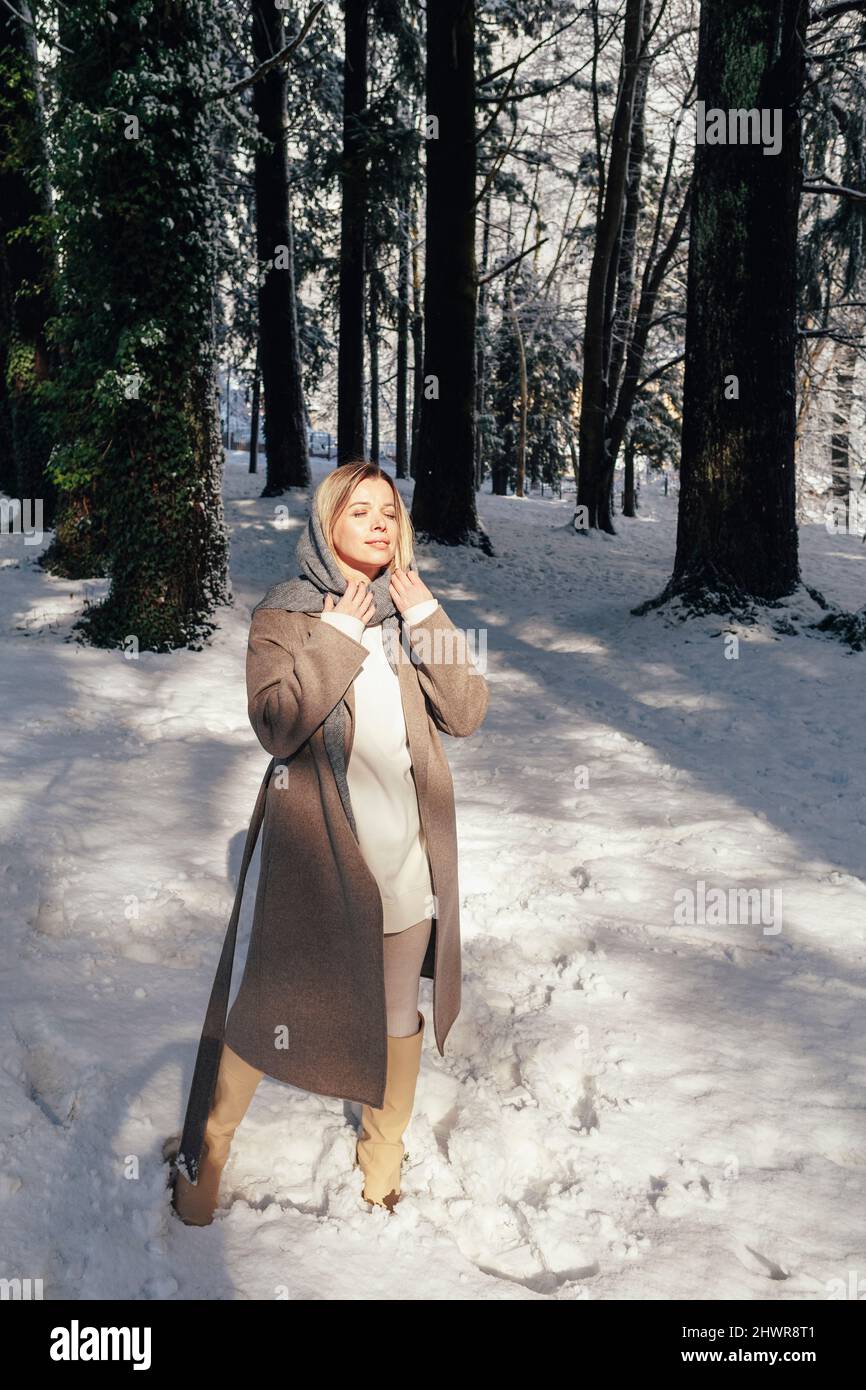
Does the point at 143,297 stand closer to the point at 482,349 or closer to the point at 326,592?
the point at 326,592

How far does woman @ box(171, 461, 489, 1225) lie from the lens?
2430mm

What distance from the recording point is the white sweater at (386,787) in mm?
2525

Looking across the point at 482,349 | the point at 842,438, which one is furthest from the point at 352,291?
the point at 842,438

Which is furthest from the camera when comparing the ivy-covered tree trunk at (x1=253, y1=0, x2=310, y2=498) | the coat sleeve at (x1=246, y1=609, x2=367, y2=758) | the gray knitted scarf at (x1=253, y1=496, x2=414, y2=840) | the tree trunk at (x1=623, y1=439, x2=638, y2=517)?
the tree trunk at (x1=623, y1=439, x2=638, y2=517)

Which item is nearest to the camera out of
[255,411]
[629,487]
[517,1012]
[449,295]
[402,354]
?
[517,1012]

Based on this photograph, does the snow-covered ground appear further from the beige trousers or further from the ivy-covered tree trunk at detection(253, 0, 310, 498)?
the ivy-covered tree trunk at detection(253, 0, 310, 498)

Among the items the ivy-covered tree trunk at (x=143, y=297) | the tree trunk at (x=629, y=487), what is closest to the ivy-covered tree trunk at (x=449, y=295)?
the ivy-covered tree trunk at (x=143, y=297)

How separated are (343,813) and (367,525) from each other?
726 millimetres

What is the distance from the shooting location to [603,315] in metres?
16.7

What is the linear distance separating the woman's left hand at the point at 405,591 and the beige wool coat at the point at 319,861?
0.06m

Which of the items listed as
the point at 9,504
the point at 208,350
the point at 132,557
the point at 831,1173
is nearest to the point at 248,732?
the point at 132,557

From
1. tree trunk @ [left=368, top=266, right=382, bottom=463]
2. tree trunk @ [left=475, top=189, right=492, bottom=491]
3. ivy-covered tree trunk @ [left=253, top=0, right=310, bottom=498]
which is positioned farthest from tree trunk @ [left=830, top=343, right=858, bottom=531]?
ivy-covered tree trunk @ [left=253, top=0, right=310, bottom=498]

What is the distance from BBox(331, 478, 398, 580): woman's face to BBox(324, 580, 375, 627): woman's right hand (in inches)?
3.2

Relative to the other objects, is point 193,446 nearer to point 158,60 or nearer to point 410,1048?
point 158,60
